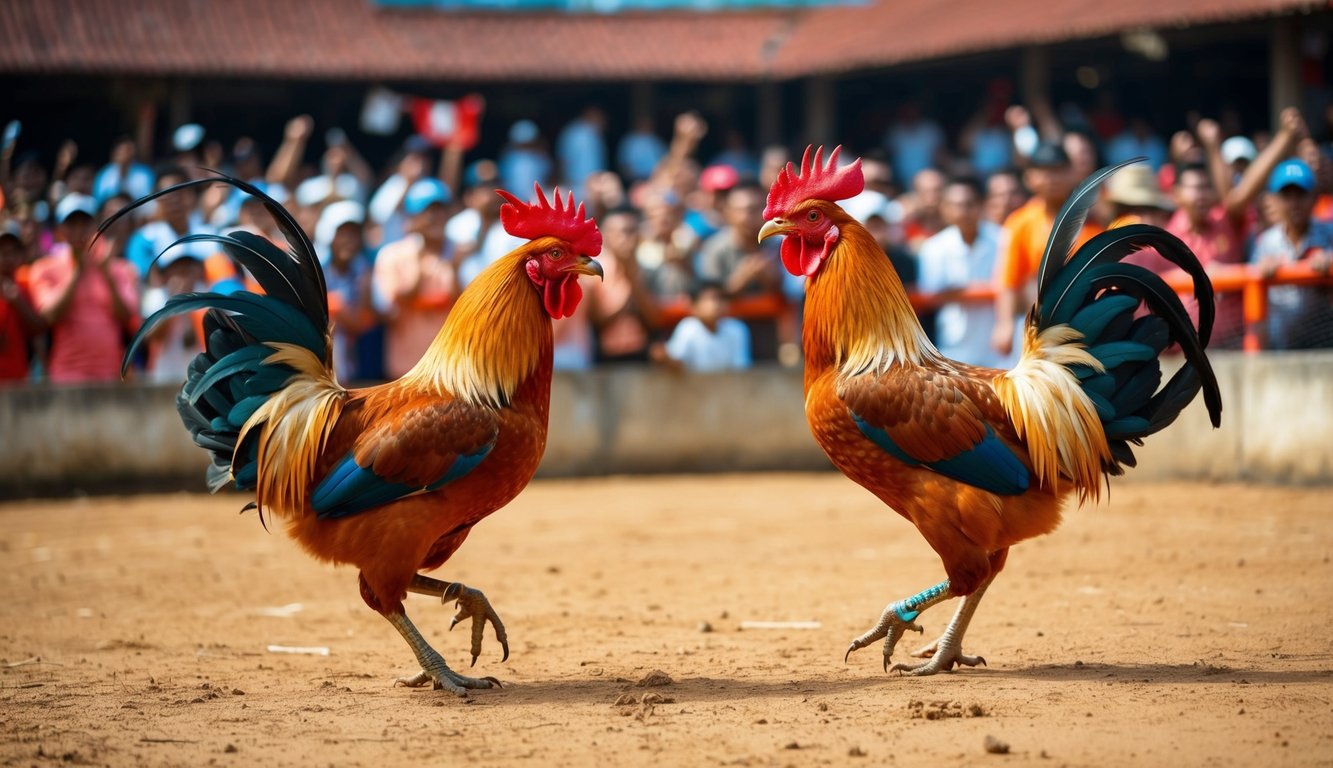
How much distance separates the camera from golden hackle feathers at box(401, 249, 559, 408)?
18.5 ft

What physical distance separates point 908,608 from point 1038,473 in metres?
0.73

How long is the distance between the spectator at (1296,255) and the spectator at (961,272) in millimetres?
2276

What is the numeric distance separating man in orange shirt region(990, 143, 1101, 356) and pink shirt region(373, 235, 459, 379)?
449 centimetres

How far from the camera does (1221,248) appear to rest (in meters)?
11.3

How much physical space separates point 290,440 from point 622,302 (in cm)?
714

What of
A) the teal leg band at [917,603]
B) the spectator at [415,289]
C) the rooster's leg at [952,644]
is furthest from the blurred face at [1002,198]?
the teal leg band at [917,603]

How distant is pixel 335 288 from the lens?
39.8 feet

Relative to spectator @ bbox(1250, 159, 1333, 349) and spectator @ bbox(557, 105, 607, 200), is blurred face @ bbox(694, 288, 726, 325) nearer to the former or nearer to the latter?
spectator @ bbox(1250, 159, 1333, 349)

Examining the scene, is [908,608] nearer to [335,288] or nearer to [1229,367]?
[1229,367]

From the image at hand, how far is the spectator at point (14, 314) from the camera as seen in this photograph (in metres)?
11.4

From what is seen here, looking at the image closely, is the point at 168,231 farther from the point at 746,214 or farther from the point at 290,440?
the point at 290,440

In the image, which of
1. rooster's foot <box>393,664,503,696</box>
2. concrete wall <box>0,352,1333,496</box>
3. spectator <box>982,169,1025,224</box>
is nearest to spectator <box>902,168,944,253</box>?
spectator <box>982,169,1025,224</box>

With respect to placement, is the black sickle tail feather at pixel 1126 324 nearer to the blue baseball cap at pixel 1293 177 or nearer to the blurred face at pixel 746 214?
the blue baseball cap at pixel 1293 177

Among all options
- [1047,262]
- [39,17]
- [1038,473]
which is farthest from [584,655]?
[39,17]
